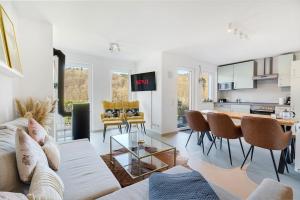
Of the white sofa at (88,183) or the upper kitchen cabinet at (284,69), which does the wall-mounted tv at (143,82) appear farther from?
the upper kitchen cabinet at (284,69)

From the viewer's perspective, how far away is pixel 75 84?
4363 millimetres

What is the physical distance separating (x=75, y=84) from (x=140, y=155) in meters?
3.34

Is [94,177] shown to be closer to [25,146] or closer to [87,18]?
[25,146]

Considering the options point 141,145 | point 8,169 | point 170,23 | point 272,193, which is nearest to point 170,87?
point 170,23

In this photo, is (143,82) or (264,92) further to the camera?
(264,92)

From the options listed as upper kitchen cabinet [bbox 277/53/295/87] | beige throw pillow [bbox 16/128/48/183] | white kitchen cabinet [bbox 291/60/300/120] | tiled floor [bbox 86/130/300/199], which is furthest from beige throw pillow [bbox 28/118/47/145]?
upper kitchen cabinet [bbox 277/53/295/87]

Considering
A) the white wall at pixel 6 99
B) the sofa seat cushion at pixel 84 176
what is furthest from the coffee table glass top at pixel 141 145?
the white wall at pixel 6 99

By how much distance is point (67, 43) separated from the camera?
11.6 feet

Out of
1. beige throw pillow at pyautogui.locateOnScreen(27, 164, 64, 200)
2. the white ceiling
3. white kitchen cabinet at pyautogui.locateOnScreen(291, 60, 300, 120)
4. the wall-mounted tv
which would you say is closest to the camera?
beige throw pillow at pyautogui.locateOnScreen(27, 164, 64, 200)

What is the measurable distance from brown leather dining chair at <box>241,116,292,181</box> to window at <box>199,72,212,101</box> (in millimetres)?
3243

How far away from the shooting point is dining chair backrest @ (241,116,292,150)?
1962 mm

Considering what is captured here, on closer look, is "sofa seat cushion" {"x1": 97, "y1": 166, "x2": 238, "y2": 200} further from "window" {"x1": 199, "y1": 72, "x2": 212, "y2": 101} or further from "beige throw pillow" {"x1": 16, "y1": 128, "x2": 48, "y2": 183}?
"window" {"x1": 199, "y1": 72, "x2": 212, "y2": 101}

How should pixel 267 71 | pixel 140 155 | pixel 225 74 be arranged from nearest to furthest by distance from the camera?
1. pixel 140 155
2. pixel 267 71
3. pixel 225 74

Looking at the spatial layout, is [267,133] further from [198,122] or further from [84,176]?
[84,176]
